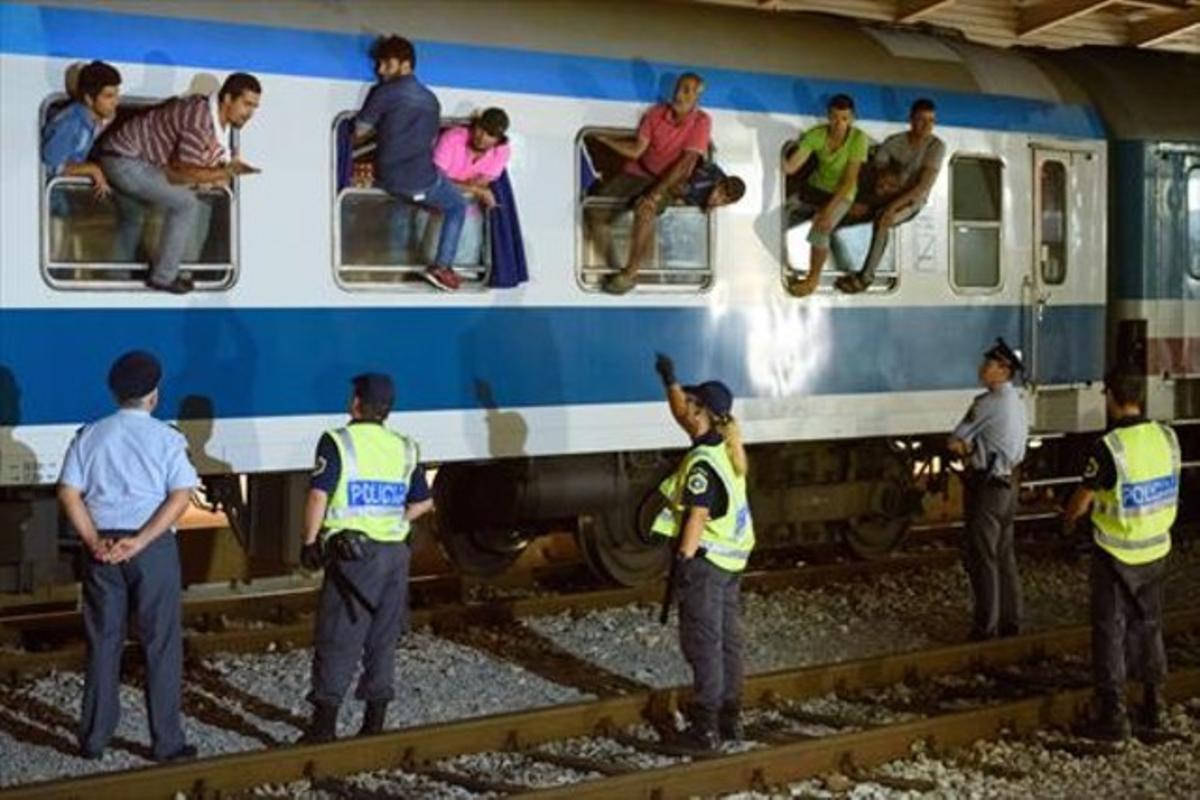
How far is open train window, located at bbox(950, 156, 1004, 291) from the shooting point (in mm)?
13000

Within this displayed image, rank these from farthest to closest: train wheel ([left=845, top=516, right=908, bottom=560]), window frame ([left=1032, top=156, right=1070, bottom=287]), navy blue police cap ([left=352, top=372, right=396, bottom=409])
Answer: train wheel ([left=845, top=516, right=908, bottom=560]) < window frame ([left=1032, top=156, right=1070, bottom=287]) < navy blue police cap ([left=352, top=372, right=396, bottom=409])

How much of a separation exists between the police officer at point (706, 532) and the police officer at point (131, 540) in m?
2.18

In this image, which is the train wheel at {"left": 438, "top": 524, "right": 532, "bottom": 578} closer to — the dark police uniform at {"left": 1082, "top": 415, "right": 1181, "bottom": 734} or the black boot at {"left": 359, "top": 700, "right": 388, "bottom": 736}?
the black boot at {"left": 359, "top": 700, "right": 388, "bottom": 736}

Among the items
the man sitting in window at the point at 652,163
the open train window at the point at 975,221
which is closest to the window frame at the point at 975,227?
the open train window at the point at 975,221

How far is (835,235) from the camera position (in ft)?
40.4

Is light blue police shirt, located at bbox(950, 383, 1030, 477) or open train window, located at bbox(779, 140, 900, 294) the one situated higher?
open train window, located at bbox(779, 140, 900, 294)

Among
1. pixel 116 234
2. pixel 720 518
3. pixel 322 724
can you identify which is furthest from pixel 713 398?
pixel 116 234

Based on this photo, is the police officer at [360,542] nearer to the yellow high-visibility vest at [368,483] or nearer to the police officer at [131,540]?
the yellow high-visibility vest at [368,483]

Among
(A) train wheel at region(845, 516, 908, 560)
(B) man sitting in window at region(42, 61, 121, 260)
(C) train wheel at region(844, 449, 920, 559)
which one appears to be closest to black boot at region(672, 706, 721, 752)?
(B) man sitting in window at region(42, 61, 121, 260)

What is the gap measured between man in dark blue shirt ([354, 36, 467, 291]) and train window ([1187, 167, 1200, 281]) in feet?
22.6

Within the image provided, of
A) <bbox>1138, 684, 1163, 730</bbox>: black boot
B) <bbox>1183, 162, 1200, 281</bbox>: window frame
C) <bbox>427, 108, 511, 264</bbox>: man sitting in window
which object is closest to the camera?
<bbox>1138, 684, 1163, 730</bbox>: black boot

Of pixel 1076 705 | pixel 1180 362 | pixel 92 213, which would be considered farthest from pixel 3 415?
pixel 1180 362

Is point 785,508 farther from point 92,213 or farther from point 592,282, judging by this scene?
point 92,213

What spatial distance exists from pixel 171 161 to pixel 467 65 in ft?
6.42
